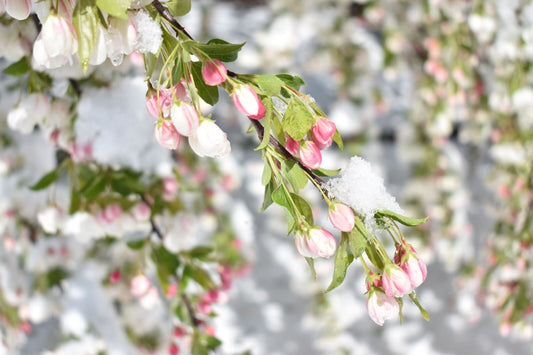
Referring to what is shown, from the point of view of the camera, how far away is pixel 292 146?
17.1 inches

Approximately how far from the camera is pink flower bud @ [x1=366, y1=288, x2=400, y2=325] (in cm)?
42

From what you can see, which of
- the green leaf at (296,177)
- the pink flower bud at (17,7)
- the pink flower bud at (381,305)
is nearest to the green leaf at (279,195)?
the green leaf at (296,177)

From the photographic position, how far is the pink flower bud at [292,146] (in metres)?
0.43

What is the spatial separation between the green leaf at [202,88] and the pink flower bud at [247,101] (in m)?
0.04

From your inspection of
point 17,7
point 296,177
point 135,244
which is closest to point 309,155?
point 296,177

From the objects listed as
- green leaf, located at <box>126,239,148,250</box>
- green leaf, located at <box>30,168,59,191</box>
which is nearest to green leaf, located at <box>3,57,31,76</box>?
green leaf, located at <box>30,168,59,191</box>

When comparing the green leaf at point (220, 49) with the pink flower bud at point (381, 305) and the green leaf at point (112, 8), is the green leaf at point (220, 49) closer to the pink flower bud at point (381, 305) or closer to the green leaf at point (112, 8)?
the green leaf at point (112, 8)

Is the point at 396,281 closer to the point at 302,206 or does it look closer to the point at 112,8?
the point at 302,206

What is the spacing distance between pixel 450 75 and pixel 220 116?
142 cm

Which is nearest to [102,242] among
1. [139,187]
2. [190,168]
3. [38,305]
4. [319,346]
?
[38,305]

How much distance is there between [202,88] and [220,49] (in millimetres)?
42

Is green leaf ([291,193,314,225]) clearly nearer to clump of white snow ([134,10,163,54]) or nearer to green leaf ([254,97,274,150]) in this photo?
green leaf ([254,97,274,150])

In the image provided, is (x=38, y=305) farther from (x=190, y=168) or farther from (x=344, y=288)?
(x=344, y=288)

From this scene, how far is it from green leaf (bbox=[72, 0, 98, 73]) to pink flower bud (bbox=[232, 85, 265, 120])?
0.39 feet
